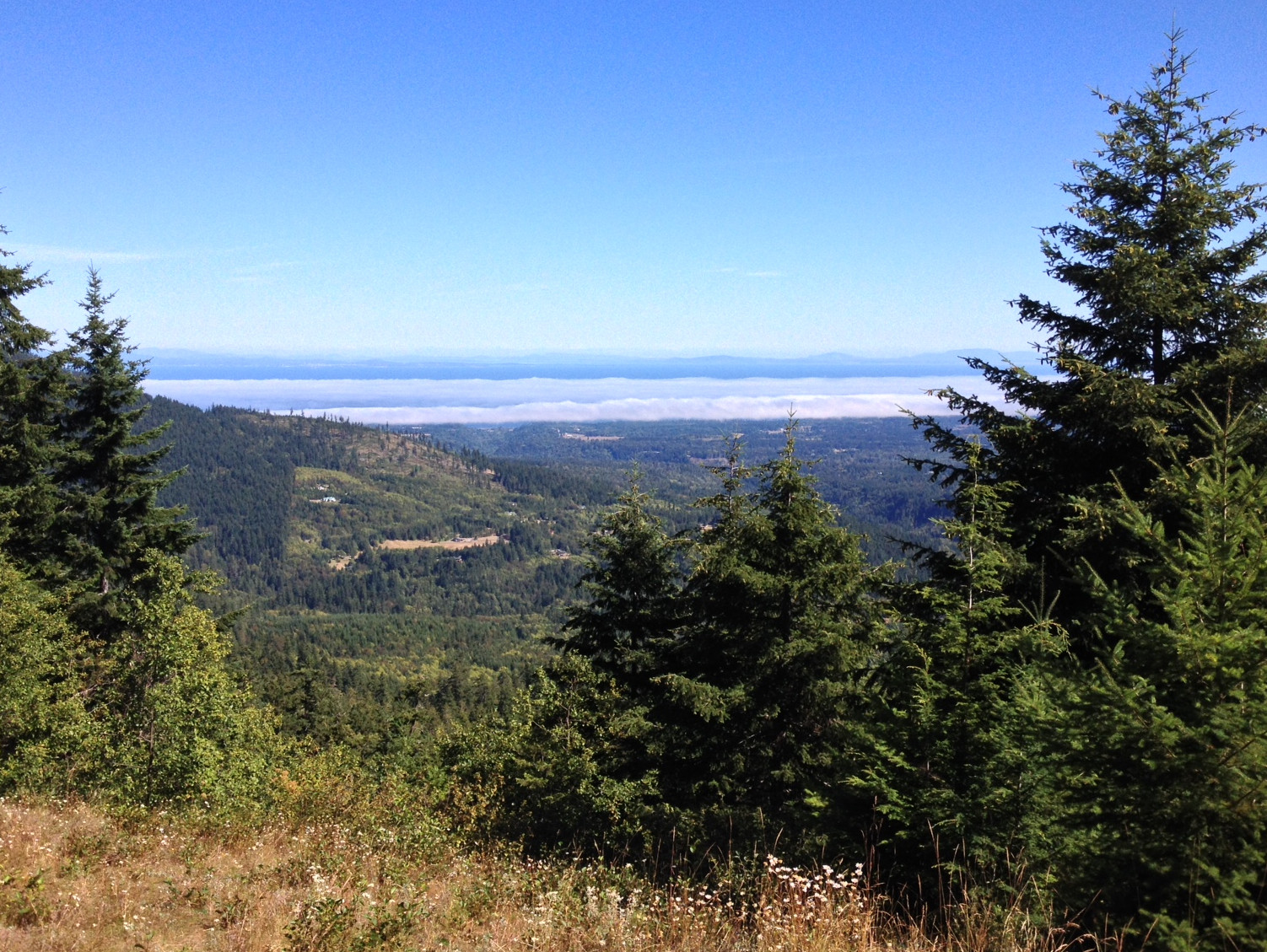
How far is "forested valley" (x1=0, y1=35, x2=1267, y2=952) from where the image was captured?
4250mm

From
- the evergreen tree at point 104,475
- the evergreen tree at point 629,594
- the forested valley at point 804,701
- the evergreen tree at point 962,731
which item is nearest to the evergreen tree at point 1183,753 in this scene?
the forested valley at point 804,701

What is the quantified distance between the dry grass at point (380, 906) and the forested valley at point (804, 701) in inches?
1.6

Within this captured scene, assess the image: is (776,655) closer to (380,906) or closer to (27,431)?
(380,906)

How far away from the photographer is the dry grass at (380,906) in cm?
429

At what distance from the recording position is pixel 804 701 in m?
12.1

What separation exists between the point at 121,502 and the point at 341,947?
18.5 m

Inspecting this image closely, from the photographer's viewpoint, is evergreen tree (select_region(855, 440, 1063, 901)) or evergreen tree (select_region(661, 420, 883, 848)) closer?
evergreen tree (select_region(855, 440, 1063, 901))

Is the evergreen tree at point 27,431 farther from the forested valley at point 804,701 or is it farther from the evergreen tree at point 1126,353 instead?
the evergreen tree at point 1126,353

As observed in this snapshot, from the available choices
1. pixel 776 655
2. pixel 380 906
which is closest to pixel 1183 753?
pixel 380 906

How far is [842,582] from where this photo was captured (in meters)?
12.0

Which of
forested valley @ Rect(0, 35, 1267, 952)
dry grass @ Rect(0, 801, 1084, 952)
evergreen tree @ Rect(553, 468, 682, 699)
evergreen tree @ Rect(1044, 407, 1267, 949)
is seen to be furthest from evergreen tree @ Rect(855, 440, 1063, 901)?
evergreen tree @ Rect(553, 468, 682, 699)

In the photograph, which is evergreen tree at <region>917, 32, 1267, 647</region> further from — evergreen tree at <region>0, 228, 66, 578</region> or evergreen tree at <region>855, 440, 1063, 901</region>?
evergreen tree at <region>0, 228, 66, 578</region>

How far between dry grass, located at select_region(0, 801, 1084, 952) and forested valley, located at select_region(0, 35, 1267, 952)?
1.6 inches

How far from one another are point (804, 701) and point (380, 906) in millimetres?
8882
